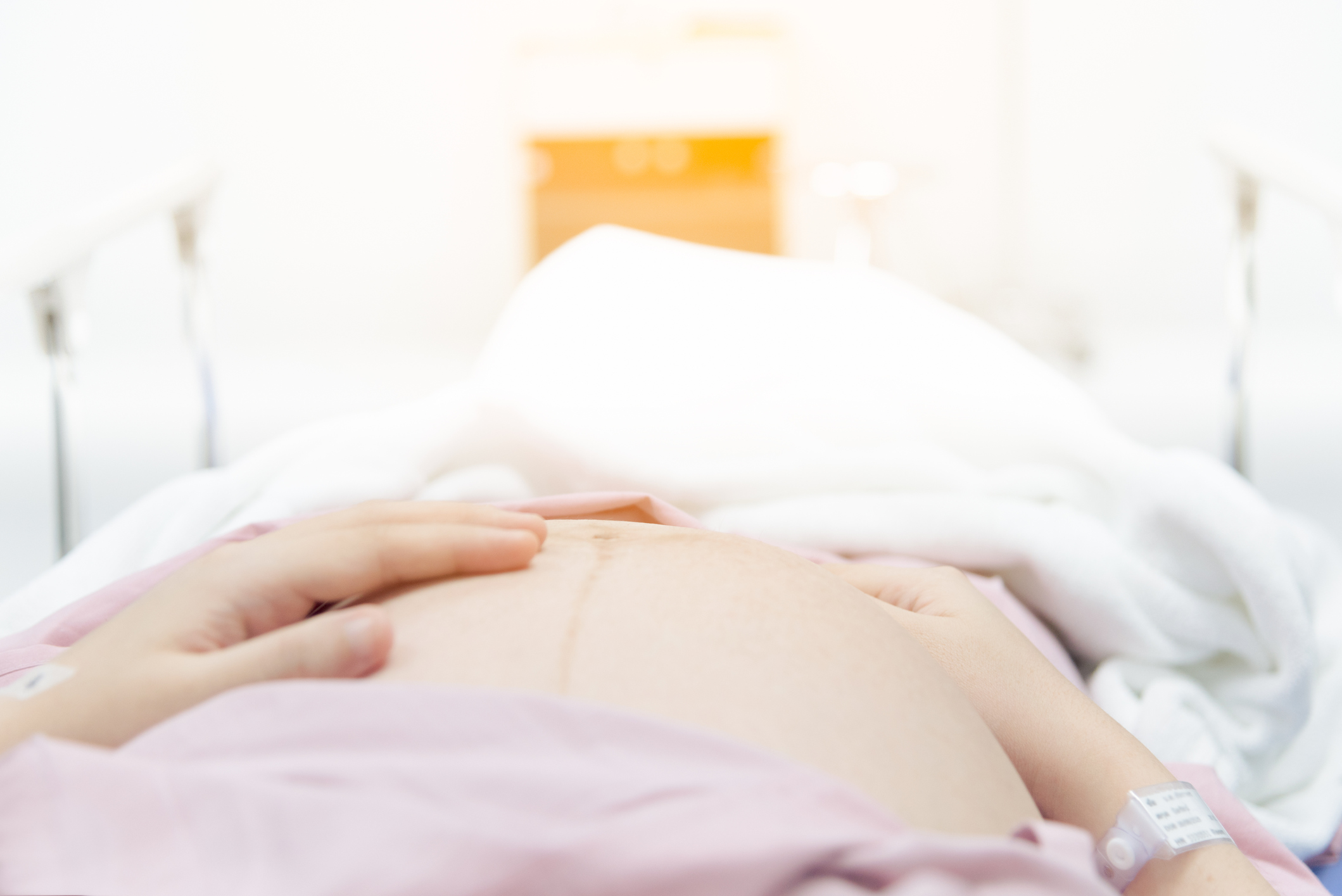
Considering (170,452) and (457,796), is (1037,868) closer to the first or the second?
(457,796)

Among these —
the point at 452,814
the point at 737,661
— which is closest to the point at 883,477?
the point at 737,661

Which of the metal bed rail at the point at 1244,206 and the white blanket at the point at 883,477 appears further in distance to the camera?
the metal bed rail at the point at 1244,206

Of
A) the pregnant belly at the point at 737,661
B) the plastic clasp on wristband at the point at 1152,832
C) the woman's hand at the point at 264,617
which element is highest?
the woman's hand at the point at 264,617

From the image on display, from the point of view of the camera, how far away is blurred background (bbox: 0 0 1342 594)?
11.7 ft

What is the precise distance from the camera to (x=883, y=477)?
2.43ft

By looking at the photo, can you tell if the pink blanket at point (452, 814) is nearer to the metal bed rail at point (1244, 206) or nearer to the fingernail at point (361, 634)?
the fingernail at point (361, 634)

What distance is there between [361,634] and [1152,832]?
0.34 metres

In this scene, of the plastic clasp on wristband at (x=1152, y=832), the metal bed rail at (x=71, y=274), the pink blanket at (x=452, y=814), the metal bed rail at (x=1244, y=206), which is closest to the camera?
the pink blanket at (x=452, y=814)

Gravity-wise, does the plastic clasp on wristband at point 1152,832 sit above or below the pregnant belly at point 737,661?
below

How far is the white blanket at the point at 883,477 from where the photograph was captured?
63cm

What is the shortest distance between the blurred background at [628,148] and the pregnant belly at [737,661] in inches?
118

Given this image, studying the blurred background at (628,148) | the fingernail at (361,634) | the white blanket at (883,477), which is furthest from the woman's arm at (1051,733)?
the blurred background at (628,148)

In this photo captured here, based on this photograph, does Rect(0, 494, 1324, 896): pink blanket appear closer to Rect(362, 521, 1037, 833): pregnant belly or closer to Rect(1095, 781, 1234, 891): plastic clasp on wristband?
Rect(362, 521, 1037, 833): pregnant belly

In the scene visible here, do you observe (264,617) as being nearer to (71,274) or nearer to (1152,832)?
(1152,832)
